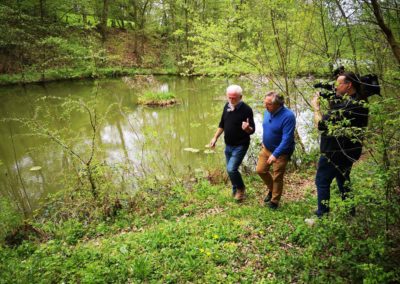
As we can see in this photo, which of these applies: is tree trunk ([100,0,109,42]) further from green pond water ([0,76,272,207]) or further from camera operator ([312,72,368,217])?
camera operator ([312,72,368,217])

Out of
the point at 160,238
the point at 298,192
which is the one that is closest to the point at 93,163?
the point at 160,238

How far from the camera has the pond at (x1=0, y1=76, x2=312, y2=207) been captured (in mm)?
7020

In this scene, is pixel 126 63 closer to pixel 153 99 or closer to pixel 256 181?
pixel 153 99

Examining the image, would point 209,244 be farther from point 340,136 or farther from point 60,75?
point 60,75

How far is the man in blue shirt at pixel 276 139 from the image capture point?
4383 millimetres

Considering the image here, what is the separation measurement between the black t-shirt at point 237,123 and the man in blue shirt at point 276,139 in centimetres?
38

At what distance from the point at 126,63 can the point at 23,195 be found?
78.6ft

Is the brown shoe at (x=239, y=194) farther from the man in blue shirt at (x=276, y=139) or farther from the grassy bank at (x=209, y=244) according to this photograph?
the man in blue shirt at (x=276, y=139)

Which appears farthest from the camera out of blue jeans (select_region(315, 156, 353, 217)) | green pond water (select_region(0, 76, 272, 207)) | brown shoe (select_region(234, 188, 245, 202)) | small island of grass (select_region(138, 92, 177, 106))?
small island of grass (select_region(138, 92, 177, 106))

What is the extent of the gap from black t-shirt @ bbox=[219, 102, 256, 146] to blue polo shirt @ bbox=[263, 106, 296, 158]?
15.6 inches

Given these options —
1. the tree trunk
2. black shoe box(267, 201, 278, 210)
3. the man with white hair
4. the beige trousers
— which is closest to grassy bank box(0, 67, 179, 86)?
the tree trunk

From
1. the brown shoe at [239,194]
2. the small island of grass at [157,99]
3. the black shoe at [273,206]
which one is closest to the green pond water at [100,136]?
the small island of grass at [157,99]

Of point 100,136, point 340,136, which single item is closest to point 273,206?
point 340,136

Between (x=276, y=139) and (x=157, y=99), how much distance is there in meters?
12.0
